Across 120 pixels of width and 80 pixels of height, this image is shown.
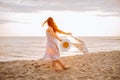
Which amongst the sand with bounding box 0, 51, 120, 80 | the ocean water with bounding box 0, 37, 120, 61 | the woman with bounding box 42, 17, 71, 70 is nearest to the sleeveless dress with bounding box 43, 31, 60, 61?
the woman with bounding box 42, 17, 71, 70

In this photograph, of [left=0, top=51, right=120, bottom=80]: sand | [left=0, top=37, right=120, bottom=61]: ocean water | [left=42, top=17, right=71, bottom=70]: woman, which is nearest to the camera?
[left=0, top=51, right=120, bottom=80]: sand

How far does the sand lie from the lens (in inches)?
172

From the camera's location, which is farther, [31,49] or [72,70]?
[31,49]

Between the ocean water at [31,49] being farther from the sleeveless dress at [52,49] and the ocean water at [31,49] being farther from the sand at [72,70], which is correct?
the sleeveless dress at [52,49]

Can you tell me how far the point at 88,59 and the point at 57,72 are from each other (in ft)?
3.59

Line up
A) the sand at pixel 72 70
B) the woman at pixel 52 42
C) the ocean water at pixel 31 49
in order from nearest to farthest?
the sand at pixel 72 70, the woman at pixel 52 42, the ocean water at pixel 31 49

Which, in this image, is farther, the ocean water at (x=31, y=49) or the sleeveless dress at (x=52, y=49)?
the ocean water at (x=31, y=49)

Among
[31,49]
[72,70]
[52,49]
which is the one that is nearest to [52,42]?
[52,49]

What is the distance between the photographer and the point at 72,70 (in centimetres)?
478

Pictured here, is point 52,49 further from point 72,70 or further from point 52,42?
point 72,70

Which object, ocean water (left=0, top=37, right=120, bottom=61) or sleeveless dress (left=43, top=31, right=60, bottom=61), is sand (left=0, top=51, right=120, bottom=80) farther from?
ocean water (left=0, top=37, right=120, bottom=61)

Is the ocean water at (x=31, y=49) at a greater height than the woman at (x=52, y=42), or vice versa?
the woman at (x=52, y=42)

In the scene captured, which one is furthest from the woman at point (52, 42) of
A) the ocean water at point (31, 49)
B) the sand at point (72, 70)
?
the ocean water at point (31, 49)

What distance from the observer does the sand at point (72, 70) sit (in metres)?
4.37
